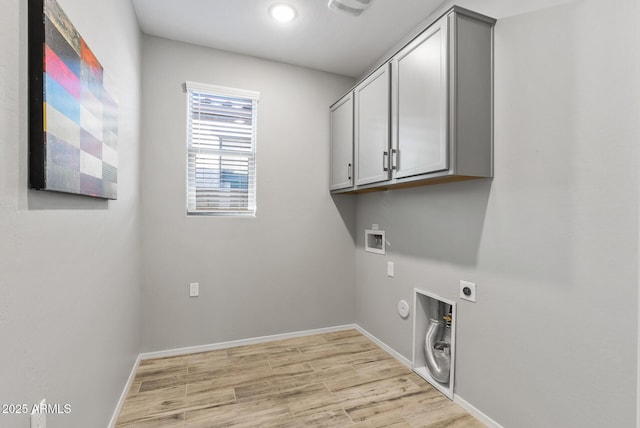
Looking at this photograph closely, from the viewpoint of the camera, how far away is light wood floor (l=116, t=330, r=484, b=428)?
6.16ft

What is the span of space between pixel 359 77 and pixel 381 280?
2.21 m

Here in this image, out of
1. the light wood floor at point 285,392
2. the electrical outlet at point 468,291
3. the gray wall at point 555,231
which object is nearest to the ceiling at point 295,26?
the gray wall at point 555,231

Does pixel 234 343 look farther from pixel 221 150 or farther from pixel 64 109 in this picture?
pixel 64 109

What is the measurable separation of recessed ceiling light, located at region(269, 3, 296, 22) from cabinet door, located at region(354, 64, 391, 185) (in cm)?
77

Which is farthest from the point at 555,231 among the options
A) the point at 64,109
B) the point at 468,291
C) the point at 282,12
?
the point at 282,12

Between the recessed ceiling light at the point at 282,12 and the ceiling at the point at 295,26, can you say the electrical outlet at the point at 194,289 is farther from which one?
the recessed ceiling light at the point at 282,12

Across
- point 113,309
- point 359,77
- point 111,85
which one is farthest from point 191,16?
point 113,309

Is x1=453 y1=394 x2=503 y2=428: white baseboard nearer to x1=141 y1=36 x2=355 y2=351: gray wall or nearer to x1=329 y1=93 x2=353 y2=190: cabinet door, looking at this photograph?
x1=141 y1=36 x2=355 y2=351: gray wall

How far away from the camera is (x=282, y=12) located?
2.32m

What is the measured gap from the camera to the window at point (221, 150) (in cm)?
283

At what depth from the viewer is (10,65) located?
80 cm

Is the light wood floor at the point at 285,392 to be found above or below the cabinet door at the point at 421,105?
below

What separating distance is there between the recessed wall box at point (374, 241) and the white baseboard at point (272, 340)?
34.1 inches

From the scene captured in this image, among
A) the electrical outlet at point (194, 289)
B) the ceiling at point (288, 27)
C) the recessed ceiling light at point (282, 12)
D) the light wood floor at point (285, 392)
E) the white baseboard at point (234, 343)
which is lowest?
the light wood floor at point (285, 392)
